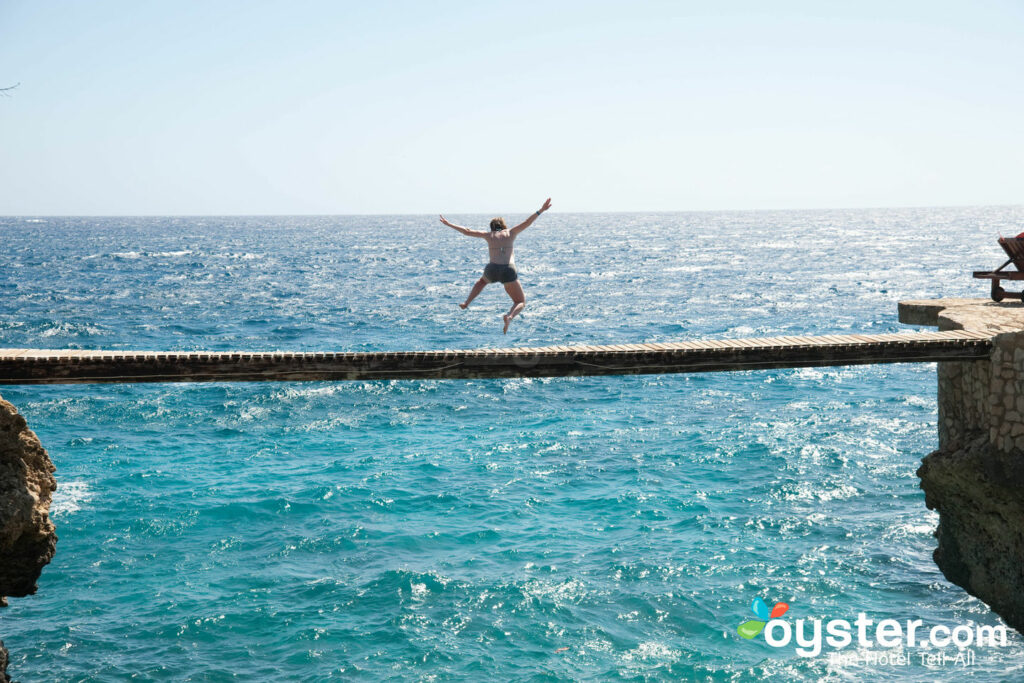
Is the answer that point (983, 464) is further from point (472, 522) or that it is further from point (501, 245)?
point (472, 522)

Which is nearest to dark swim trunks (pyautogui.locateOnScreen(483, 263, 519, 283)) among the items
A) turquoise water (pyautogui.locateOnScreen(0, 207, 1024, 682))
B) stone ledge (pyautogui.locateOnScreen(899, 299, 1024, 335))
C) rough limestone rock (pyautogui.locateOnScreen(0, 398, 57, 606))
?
turquoise water (pyautogui.locateOnScreen(0, 207, 1024, 682))

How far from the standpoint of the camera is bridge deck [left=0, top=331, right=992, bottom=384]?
1274 cm

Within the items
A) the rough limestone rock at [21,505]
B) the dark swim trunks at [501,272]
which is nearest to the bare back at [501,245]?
the dark swim trunks at [501,272]

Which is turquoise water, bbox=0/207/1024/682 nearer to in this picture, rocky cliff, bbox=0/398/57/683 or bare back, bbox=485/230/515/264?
rocky cliff, bbox=0/398/57/683

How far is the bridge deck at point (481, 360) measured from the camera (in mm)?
12742

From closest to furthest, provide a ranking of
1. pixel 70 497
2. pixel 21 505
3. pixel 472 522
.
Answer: pixel 21 505
pixel 472 522
pixel 70 497

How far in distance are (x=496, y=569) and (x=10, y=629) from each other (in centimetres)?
956

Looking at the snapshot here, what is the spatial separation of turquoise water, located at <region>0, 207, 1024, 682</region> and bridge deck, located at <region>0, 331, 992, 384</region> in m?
5.45

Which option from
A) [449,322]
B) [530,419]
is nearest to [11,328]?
[449,322]

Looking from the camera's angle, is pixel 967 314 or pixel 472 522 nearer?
pixel 967 314

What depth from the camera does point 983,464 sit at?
583 inches

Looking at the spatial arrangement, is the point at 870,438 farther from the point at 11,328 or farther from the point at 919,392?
the point at 11,328

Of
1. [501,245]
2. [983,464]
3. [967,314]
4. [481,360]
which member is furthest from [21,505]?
[967,314]

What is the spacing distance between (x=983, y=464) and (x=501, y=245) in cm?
879
